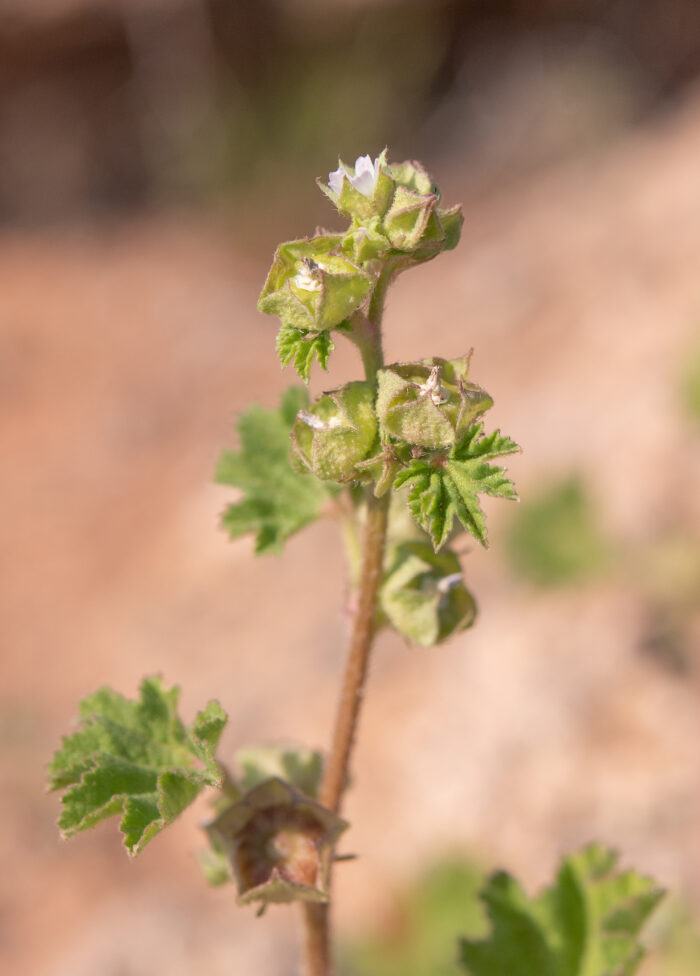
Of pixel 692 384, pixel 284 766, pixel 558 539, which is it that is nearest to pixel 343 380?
pixel 558 539

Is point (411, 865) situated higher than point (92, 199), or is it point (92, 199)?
point (92, 199)

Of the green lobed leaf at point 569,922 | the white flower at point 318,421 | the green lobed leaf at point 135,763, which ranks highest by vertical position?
the white flower at point 318,421

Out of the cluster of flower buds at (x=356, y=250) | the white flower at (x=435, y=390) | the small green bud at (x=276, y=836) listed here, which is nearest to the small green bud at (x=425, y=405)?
the white flower at (x=435, y=390)

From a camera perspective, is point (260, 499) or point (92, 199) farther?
point (92, 199)

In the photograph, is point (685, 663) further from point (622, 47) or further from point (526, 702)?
point (622, 47)

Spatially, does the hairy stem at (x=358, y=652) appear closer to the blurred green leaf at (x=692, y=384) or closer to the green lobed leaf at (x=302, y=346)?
the green lobed leaf at (x=302, y=346)

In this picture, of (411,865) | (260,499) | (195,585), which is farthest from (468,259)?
(260,499)
